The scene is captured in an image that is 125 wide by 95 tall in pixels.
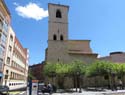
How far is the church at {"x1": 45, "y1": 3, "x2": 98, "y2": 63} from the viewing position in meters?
56.7

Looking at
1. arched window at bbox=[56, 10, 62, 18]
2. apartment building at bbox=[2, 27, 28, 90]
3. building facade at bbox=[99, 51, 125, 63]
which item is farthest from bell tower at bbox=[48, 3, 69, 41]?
building facade at bbox=[99, 51, 125, 63]

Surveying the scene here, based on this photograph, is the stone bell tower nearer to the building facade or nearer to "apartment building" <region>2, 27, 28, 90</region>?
"apartment building" <region>2, 27, 28, 90</region>

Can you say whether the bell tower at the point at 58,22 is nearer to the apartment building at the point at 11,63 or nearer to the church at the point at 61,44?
the church at the point at 61,44

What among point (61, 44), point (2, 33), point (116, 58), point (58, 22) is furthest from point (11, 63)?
point (116, 58)

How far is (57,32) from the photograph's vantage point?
58.6m

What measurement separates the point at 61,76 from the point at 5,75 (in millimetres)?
12132

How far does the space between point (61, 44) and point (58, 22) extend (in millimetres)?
6758

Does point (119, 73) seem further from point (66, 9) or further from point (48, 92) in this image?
point (66, 9)

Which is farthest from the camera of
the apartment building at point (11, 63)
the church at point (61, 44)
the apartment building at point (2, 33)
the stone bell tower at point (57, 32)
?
the church at point (61, 44)

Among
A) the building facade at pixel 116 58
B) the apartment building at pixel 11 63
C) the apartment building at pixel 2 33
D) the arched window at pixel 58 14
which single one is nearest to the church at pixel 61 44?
the arched window at pixel 58 14

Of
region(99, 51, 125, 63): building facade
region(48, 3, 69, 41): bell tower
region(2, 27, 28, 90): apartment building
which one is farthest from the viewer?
region(99, 51, 125, 63): building facade

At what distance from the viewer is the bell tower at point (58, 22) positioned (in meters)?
58.4

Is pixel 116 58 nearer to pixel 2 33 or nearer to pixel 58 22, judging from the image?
pixel 58 22

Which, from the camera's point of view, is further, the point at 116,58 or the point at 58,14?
the point at 116,58
